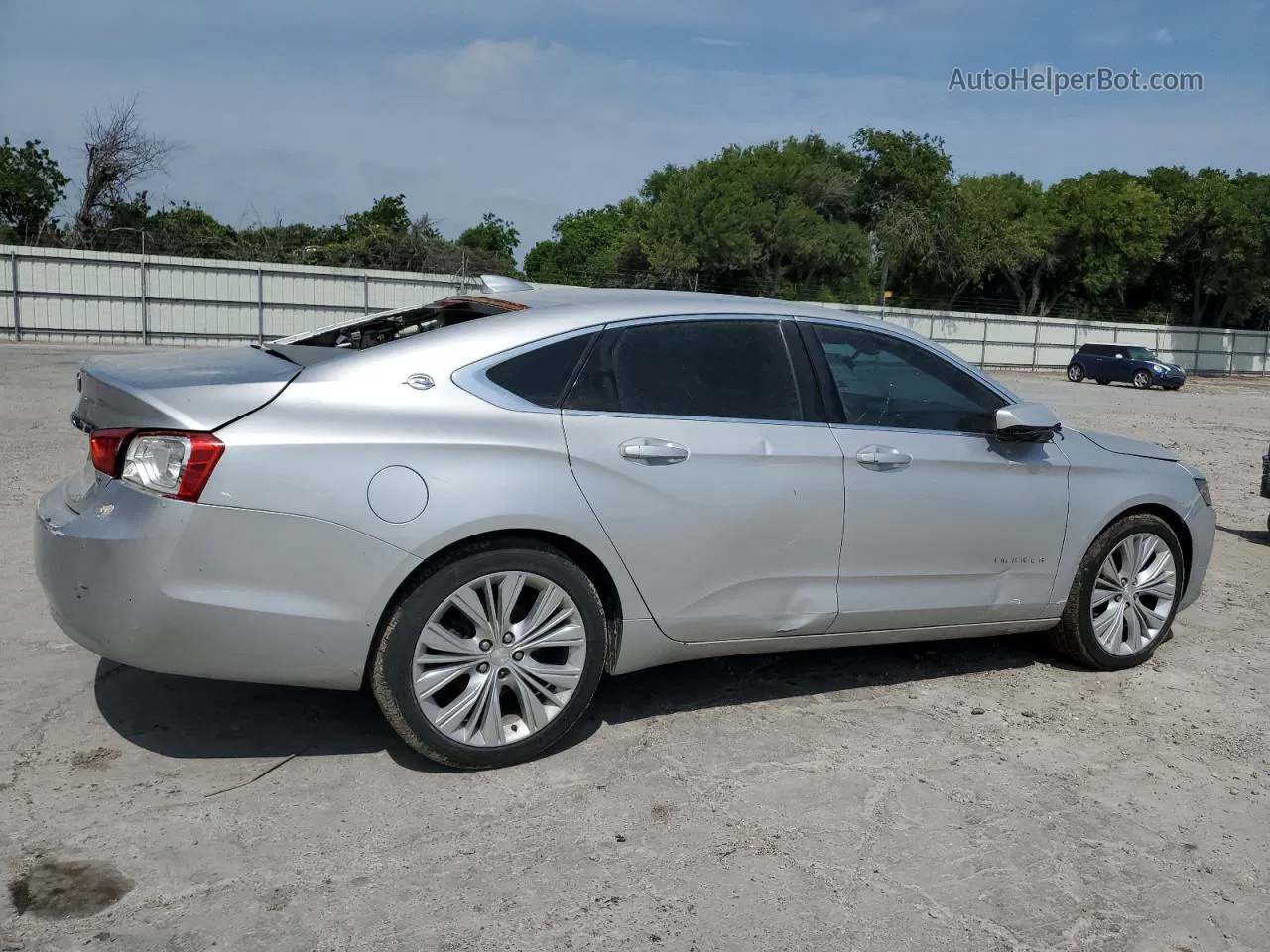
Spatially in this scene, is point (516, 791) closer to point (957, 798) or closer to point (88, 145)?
point (957, 798)

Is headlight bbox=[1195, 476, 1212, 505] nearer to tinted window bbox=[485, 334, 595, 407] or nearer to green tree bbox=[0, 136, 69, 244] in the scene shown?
tinted window bbox=[485, 334, 595, 407]

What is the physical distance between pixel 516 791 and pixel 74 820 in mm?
1305

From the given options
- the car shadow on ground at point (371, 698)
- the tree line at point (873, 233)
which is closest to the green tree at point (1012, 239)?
the tree line at point (873, 233)

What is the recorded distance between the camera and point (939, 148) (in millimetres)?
48000

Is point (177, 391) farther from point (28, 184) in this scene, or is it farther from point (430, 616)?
point (28, 184)

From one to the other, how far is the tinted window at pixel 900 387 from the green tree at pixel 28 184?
35686 millimetres

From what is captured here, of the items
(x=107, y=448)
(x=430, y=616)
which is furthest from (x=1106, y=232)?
(x=107, y=448)

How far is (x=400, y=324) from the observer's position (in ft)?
14.7

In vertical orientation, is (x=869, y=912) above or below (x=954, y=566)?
below

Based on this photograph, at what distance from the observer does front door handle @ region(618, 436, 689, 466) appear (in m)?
3.90

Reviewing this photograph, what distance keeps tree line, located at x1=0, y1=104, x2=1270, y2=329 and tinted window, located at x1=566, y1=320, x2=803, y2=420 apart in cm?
2887

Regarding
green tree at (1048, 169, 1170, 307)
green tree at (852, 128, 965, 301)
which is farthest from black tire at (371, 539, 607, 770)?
green tree at (1048, 169, 1170, 307)

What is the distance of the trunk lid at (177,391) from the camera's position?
3.42 metres

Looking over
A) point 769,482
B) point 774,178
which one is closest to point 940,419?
point 769,482
